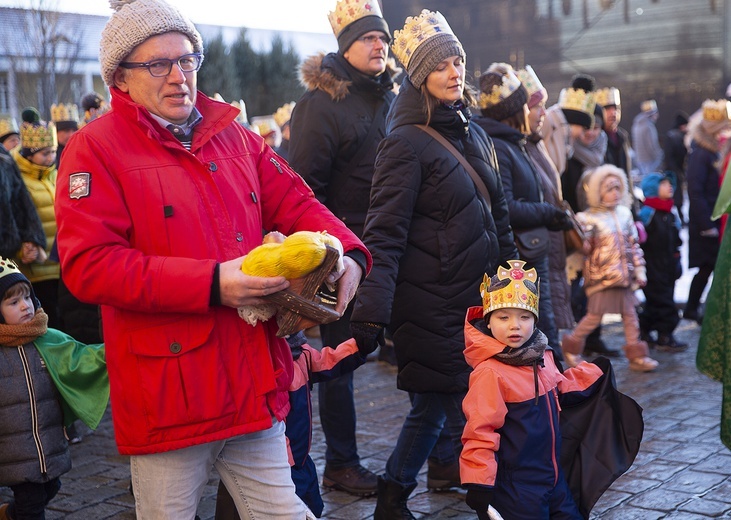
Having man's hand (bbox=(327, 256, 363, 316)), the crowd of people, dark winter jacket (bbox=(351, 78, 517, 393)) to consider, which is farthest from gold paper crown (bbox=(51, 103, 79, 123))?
man's hand (bbox=(327, 256, 363, 316))

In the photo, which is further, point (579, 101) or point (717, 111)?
point (717, 111)

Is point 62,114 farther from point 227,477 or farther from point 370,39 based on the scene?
point 227,477

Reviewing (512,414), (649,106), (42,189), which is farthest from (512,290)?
(649,106)

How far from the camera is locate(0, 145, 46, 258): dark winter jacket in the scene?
7.27 m

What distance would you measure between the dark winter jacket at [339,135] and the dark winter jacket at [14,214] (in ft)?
9.19

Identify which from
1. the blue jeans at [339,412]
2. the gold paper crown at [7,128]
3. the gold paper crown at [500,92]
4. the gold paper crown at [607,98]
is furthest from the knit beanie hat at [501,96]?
the gold paper crown at [7,128]

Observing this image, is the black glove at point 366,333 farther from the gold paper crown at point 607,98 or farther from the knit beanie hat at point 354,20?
the gold paper crown at point 607,98

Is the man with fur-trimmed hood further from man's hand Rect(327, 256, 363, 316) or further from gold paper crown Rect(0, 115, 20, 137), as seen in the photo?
gold paper crown Rect(0, 115, 20, 137)

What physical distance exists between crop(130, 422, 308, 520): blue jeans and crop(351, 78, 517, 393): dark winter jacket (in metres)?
1.48

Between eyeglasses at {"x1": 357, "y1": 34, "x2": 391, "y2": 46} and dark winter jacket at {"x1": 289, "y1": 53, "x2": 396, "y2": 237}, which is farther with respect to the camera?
eyeglasses at {"x1": 357, "y1": 34, "x2": 391, "y2": 46}

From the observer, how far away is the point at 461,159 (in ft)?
15.3

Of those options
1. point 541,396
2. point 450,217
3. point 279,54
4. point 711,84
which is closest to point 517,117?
point 450,217

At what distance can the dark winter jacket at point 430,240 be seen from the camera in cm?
450

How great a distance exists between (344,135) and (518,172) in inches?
40.0
